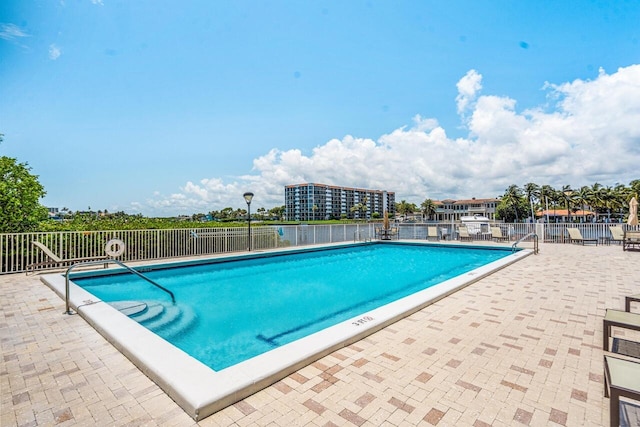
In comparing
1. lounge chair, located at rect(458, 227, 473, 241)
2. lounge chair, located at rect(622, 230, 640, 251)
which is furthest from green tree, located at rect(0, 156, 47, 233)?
lounge chair, located at rect(622, 230, 640, 251)

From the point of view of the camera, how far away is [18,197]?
917 centimetres

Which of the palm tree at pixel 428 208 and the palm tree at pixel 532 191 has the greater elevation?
the palm tree at pixel 532 191

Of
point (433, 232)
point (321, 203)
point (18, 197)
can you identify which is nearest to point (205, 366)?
point (18, 197)

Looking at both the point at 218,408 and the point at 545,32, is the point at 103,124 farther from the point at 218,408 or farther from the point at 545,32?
the point at 545,32

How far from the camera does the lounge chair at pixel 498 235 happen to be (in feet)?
50.2

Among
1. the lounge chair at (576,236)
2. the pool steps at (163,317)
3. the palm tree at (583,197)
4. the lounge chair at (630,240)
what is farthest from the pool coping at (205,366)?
the palm tree at (583,197)

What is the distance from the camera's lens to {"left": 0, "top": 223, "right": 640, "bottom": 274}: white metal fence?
8.22m

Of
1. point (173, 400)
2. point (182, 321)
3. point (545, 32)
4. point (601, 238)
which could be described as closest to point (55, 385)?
point (173, 400)

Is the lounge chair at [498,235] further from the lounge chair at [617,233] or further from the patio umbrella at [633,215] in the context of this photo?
the patio umbrella at [633,215]

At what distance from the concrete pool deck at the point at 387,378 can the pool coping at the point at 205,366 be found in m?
0.07

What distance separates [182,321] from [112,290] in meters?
3.33

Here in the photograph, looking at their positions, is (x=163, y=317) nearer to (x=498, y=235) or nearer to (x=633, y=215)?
(x=498, y=235)

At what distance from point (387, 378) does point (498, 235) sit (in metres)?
15.3

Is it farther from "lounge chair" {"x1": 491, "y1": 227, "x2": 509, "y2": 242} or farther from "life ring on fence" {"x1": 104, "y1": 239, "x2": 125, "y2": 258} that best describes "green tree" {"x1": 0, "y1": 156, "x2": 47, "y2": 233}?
"lounge chair" {"x1": 491, "y1": 227, "x2": 509, "y2": 242}
